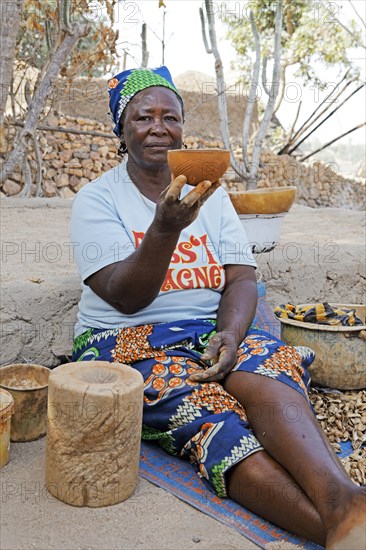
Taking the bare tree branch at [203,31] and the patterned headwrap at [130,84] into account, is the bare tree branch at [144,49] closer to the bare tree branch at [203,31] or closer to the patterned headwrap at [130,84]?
the bare tree branch at [203,31]

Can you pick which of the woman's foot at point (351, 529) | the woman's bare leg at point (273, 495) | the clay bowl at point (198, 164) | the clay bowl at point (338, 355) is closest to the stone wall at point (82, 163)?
the clay bowl at point (338, 355)

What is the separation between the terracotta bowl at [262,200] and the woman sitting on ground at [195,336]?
1291mm

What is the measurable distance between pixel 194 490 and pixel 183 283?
0.76 m

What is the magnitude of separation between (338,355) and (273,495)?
125 centimetres

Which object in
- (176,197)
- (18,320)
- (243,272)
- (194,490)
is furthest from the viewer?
(18,320)

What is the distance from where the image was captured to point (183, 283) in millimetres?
2182

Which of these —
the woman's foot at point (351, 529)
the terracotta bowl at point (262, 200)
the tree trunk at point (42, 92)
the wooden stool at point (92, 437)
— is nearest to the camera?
the woman's foot at point (351, 529)

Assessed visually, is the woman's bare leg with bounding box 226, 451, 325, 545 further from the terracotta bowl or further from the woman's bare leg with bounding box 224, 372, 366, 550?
the terracotta bowl

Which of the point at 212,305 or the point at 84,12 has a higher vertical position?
the point at 84,12

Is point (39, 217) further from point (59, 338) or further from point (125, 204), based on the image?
point (125, 204)

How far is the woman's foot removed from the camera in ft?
4.56

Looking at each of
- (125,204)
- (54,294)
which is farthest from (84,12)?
(125,204)

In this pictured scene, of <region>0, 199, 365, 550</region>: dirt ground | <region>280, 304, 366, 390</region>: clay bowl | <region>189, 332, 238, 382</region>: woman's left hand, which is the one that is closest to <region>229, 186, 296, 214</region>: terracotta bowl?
<region>0, 199, 365, 550</region>: dirt ground

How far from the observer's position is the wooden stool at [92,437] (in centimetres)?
170
